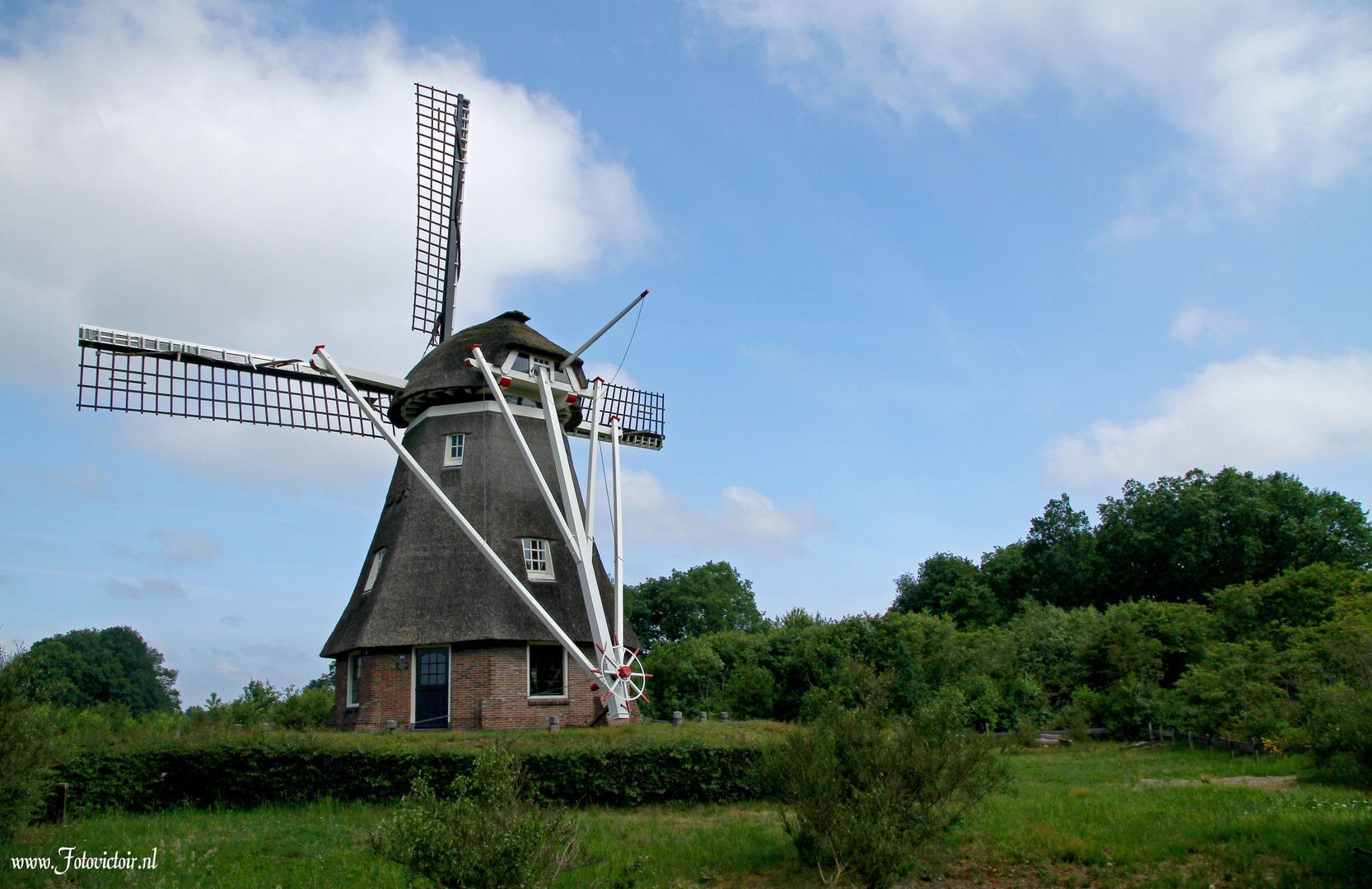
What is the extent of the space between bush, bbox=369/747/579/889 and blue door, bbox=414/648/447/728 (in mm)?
13133

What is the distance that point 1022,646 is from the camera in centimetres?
3288

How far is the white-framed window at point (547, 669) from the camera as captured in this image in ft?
62.5

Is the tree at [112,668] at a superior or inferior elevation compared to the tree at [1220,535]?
inferior

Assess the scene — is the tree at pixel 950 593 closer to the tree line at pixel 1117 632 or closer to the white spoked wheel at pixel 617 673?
the tree line at pixel 1117 632

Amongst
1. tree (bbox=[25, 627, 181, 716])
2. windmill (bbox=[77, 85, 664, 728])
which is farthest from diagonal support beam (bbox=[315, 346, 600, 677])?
tree (bbox=[25, 627, 181, 716])

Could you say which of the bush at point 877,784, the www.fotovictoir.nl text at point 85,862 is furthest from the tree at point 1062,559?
the www.fotovictoir.nl text at point 85,862

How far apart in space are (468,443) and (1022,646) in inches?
887

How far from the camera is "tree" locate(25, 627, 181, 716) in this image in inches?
2470

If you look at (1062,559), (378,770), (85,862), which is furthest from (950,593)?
(85,862)

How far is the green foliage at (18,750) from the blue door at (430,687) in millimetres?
8949

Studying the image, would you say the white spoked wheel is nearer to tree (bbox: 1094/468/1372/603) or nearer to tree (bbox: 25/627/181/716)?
tree (bbox: 1094/468/1372/603)

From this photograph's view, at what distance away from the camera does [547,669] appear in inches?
762

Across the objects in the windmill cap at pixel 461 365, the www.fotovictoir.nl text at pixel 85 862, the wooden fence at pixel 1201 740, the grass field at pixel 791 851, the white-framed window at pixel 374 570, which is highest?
the windmill cap at pixel 461 365

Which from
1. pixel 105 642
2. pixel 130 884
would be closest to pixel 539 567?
pixel 130 884
